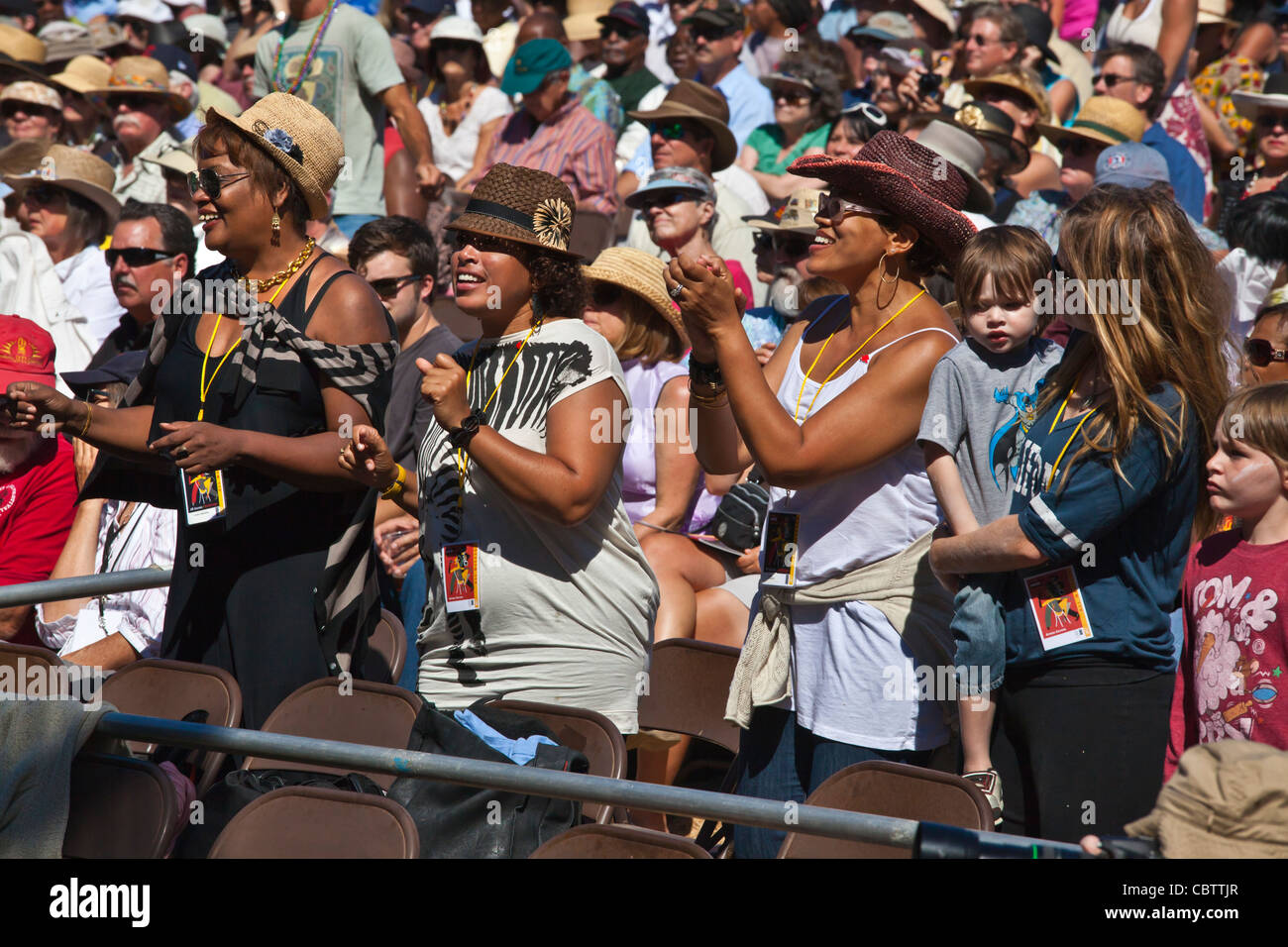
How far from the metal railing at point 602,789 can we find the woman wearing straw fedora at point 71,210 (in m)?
4.96

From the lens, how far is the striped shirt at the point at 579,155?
26.1ft

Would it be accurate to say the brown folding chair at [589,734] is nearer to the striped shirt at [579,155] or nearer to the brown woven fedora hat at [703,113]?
the brown woven fedora hat at [703,113]

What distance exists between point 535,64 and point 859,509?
549 centimetres

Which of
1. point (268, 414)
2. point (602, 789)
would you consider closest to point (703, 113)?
point (268, 414)

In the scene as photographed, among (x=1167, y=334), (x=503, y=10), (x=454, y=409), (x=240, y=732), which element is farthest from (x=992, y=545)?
(x=503, y=10)

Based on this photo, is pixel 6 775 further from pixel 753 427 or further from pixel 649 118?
pixel 649 118

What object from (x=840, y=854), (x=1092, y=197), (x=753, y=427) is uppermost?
(x=1092, y=197)

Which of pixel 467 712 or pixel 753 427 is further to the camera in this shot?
pixel 467 712

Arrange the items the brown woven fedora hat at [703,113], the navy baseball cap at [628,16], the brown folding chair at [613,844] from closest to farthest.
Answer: the brown folding chair at [613,844]
the brown woven fedora hat at [703,113]
the navy baseball cap at [628,16]

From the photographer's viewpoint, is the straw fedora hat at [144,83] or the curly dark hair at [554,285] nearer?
the curly dark hair at [554,285]

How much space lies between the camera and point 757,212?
7727 mm

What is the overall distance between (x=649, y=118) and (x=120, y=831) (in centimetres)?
525

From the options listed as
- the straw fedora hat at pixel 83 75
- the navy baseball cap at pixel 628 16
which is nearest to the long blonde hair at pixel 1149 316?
the navy baseball cap at pixel 628 16

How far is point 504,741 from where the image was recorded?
10.5 ft
